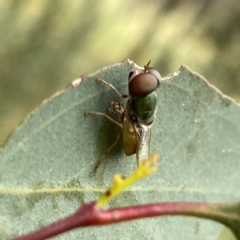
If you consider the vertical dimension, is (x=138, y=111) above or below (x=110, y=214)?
above

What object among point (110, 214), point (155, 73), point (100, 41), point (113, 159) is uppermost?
point (100, 41)

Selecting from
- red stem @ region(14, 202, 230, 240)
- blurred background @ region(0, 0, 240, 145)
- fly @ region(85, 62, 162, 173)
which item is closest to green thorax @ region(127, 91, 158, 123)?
fly @ region(85, 62, 162, 173)

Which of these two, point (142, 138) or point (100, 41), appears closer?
A: point (142, 138)

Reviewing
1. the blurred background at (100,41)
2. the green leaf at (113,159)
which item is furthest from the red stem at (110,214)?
the blurred background at (100,41)

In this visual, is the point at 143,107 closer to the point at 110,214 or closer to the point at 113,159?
the point at 113,159

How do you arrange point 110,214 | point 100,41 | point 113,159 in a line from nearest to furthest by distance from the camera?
1. point 110,214
2. point 113,159
3. point 100,41

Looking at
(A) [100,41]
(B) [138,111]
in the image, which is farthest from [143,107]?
(A) [100,41]

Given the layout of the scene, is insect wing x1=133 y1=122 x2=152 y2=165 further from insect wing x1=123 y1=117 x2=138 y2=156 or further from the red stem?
the red stem
